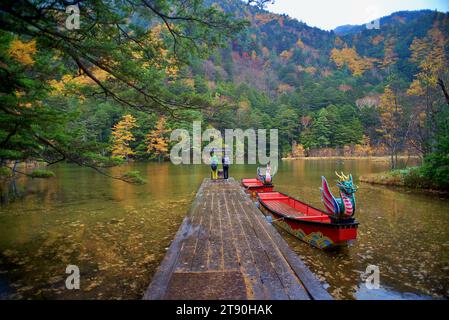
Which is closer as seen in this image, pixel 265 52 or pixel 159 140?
pixel 159 140

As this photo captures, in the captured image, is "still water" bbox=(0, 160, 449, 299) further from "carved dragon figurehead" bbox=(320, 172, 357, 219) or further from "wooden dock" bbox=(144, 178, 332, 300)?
"wooden dock" bbox=(144, 178, 332, 300)

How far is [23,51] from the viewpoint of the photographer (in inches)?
270

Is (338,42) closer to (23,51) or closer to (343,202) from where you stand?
(343,202)

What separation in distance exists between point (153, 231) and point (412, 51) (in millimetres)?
107761

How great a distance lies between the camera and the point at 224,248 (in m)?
5.03

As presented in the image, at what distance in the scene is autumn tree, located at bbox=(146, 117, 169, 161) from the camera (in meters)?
45.5

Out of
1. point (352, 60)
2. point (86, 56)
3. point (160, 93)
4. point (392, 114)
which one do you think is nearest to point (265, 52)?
point (352, 60)

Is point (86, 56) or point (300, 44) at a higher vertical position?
point (300, 44)

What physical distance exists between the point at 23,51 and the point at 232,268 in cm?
695

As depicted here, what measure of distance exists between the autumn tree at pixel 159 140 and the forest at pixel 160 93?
0.76ft

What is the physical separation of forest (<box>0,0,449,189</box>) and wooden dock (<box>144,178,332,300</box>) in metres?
2.97

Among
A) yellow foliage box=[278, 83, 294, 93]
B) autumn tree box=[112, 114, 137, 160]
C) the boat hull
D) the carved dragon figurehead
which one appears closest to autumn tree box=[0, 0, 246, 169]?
the carved dragon figurehead

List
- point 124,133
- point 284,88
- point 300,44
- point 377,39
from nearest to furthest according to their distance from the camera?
point 124,133 → point 284,88 → point 377,39 → point 300,44

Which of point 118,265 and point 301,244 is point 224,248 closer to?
point 118,265
